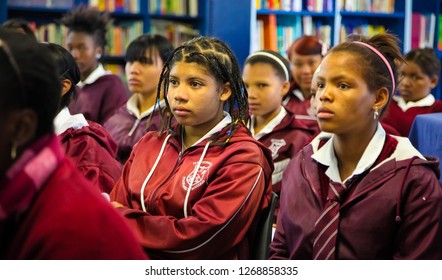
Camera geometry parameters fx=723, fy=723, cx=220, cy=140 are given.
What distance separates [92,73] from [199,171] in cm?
203

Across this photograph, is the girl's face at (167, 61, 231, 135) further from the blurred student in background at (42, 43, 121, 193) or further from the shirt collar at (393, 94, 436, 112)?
the shirt collar at (393, 94, 436, 112)

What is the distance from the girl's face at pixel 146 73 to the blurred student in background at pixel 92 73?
0.33m

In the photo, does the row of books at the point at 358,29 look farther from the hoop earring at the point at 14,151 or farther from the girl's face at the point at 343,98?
the hoop earring at the point at 14,151

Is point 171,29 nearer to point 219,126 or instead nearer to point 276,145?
point 276,145

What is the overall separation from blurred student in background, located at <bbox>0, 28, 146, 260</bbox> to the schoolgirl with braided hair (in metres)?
0.93

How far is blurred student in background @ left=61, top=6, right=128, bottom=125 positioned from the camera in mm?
3717

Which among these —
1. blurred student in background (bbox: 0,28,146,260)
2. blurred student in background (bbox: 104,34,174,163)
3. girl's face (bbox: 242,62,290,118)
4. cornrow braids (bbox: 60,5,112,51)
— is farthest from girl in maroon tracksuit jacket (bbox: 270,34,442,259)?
cornrow braids (bbox: 60,5,112,51)

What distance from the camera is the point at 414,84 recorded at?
3.97m

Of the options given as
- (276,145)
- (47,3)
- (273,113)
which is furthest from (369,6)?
(276,145)

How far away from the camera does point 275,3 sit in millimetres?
6055

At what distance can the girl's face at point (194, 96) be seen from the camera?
2047mm

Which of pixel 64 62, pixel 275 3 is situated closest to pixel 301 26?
pixel 275 3

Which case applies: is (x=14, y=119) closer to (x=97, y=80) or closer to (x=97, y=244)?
(x=97, y=244)

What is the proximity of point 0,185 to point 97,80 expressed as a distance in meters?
2.93
